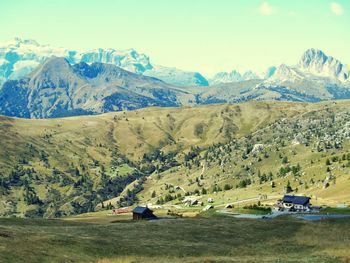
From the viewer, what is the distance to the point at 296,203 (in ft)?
564

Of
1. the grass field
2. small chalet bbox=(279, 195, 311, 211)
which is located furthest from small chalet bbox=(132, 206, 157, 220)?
small chalet bbox=(279, 195, 311, 211)

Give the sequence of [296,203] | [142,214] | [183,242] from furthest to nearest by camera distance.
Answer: [296,203] < [142,214] < [183,242]

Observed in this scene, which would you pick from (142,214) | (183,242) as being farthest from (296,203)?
(183,242)

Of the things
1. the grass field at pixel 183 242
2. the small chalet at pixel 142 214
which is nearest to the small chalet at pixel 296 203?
the small chalet at pixel 142 214

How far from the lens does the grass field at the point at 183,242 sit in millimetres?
60125

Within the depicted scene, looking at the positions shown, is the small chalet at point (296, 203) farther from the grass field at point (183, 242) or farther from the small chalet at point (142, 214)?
the grass field at point (183, 242)

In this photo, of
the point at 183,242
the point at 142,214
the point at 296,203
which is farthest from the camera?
the point at 296,203

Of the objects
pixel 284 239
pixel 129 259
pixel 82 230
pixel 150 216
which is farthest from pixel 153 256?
pixel 150 216

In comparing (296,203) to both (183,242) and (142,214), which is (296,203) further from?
(183,242)

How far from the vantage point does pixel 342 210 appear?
476 feet

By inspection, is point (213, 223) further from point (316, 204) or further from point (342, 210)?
point (316, 204)

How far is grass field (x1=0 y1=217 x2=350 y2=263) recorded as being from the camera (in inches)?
2367

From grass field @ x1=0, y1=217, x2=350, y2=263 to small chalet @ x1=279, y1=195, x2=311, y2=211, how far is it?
6178 centimetres

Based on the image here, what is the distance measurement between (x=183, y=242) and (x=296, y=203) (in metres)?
102
